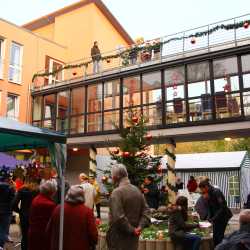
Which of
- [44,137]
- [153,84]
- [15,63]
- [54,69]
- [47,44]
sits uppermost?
[47,44]

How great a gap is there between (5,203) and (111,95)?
1289 centimetres

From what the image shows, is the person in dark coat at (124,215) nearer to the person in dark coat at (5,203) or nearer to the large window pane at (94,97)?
the person in dark coat at (5,203)

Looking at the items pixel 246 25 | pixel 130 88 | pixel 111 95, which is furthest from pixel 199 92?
pixel 111 95

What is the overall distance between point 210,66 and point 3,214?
1128cm

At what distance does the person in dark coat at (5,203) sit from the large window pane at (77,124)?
11874mm

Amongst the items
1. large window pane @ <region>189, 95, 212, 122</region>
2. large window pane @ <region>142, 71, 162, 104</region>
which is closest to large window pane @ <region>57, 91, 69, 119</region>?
large window pane @ <region>142, 71, 162, 104</region>

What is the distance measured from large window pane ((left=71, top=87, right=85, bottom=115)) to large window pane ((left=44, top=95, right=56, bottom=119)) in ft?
4.04

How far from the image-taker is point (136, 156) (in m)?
10.2

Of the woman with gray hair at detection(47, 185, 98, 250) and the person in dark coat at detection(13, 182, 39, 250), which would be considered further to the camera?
the person in dark coat at detection(13, 182, 39, 250)

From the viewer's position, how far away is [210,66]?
1620 centimetres

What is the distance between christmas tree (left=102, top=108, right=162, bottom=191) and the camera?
10.1 metres

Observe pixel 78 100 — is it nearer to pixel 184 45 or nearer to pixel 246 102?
pixel 184 45

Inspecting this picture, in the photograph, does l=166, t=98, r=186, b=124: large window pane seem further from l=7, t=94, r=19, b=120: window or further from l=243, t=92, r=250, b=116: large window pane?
l=7, t=94, r=19, b=120: window

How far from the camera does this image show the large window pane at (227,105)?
15.1 m
